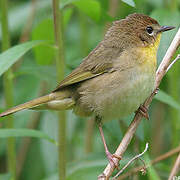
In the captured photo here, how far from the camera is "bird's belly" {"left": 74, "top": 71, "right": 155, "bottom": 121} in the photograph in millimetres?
3307

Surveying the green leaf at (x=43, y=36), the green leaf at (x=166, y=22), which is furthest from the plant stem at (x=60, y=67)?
the green leaf at (x=166, y=22)

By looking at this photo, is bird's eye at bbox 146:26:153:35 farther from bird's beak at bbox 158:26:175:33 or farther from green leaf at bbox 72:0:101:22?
green leaf at bbox 72:0:101:22

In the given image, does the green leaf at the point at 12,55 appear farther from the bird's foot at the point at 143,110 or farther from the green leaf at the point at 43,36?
the bird's foot at the point at 143,110

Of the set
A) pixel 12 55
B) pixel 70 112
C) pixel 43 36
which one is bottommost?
pixel 70 112

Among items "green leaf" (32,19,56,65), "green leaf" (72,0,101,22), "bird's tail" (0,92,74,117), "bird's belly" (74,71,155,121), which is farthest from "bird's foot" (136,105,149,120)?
"green leaf" (32,19,56,65)

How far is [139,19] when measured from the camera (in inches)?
143

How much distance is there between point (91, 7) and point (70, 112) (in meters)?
1.48

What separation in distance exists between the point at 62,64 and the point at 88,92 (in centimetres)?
37

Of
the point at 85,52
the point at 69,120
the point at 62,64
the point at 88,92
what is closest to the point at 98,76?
the point at 88,92

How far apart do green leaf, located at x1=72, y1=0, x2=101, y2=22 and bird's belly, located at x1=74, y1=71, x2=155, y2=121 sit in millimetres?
508

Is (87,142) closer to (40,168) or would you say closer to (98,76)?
(40,168)

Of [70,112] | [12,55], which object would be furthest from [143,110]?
[70,112]

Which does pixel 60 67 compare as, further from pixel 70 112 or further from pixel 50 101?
pixel 70 112

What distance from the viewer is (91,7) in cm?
350
